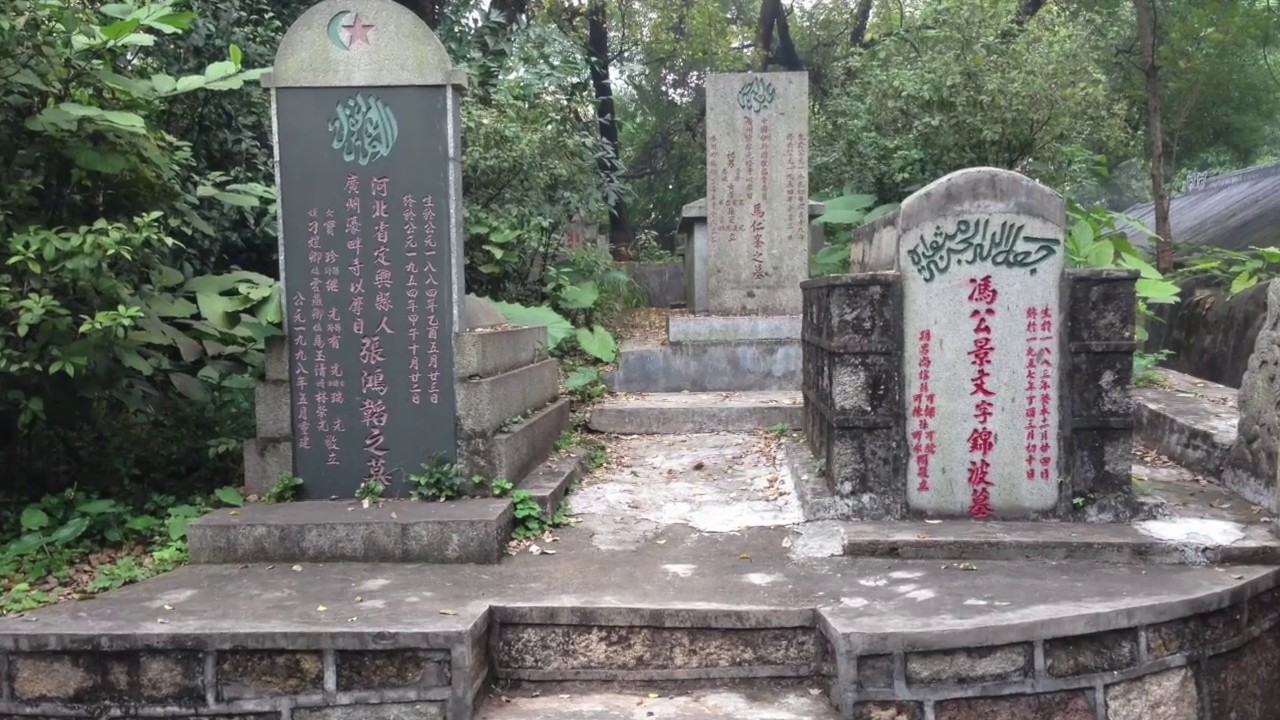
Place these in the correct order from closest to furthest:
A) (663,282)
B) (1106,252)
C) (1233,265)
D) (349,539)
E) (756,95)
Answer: (349,539) < (1106,252) < (756,95) < (1233,265) < (663,282)

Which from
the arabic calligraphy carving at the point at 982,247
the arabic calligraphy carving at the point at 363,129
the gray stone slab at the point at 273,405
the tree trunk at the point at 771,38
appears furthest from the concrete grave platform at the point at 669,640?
the tree trunk at the point at 771,38

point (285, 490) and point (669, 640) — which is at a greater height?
point (285, 490)

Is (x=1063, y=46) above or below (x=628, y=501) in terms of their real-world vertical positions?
above

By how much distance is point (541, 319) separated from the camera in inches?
296

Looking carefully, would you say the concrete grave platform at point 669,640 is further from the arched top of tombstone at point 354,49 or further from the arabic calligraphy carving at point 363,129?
the arched top of tombstone at point 354,49

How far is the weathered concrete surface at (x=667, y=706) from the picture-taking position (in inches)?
129

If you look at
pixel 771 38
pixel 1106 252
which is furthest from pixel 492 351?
pixel 771 38

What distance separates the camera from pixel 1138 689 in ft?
11.3

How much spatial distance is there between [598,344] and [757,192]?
223cm

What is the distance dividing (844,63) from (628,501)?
29.4 ft

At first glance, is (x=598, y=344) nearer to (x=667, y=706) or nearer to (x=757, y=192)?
(x=757, y=192)

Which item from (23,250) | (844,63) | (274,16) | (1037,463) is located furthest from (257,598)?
(844,63)

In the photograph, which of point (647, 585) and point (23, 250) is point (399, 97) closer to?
point (23, 250)

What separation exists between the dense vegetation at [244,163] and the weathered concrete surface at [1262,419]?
2949 mm
